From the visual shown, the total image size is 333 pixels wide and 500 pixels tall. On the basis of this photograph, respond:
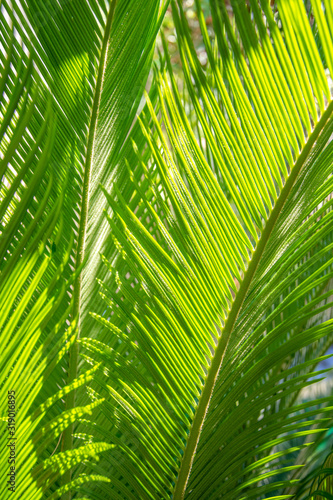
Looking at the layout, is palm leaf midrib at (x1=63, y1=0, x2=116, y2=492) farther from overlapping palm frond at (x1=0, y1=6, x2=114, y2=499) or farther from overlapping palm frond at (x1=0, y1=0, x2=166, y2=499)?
overlapping palm frond at (x1=0, y1=6, x2=114, y2=499)

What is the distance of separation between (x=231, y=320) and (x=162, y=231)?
0.18m

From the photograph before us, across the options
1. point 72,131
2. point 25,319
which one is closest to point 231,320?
point 25,319

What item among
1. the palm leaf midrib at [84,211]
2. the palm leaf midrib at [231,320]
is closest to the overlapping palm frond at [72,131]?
the palm leaf midrib at [84,211]

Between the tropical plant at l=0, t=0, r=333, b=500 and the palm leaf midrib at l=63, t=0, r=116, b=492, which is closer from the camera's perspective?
the tropical plant at l=0, t=0, r=333, b=500

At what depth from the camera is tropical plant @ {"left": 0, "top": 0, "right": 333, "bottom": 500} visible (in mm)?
589

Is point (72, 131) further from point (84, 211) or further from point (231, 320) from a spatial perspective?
point (231, 320)

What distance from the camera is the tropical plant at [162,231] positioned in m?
0.59

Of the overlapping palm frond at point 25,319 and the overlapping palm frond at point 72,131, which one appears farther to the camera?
the overlapping palm frond at point 72,131

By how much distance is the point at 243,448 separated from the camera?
0.76 metres

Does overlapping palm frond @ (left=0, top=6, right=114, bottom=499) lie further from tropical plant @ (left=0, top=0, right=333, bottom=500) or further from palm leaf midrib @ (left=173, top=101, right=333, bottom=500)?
palm leaf midrib @ (left=173, top=101, right=333, bottom=500)

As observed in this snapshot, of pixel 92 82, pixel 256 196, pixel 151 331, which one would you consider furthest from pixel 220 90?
pixel 151 331

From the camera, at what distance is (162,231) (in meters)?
0.71

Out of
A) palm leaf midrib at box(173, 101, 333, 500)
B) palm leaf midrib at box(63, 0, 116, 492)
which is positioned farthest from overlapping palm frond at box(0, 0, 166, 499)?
palm leaf midrib at box(173, 101, 333, 500)

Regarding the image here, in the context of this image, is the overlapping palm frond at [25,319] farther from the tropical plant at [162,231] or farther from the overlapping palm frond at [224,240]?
the overlapping palm frond at [224,240]
